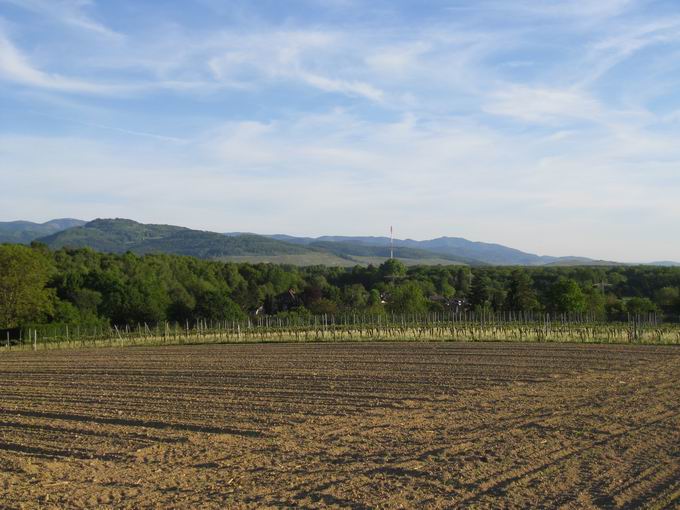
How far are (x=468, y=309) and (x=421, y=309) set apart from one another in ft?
22.0

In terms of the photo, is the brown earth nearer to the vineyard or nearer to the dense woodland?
the vineyard

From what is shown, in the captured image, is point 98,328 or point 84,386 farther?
point 98,328

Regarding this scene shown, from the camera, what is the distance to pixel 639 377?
68.8 feet

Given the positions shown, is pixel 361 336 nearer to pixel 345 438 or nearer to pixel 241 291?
pixel 345 438

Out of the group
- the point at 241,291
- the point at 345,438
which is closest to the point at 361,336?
the point at 345,438

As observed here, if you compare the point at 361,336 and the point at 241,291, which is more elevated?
the point at 241,291

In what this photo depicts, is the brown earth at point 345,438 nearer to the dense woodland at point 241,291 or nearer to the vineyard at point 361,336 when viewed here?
the vineyard at point 361,336

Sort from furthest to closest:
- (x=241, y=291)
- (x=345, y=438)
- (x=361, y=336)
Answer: (x=241, y=291) → (x=361, y=336) → (x=345, y=438)

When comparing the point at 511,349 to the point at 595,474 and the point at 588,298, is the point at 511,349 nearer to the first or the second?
the point at 595,474

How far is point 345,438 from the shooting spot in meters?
12.2

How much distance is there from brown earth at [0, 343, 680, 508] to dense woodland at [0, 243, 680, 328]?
29307 mm

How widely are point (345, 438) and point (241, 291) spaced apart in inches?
2868

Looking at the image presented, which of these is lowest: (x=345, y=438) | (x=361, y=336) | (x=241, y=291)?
(x=361, y=336)

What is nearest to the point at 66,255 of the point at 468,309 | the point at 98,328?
the point at 98,328
